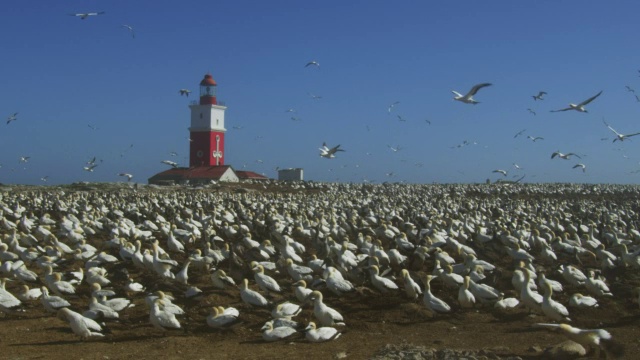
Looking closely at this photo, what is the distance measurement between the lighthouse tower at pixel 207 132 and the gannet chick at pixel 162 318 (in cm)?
5920

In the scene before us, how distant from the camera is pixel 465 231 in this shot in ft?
78.8

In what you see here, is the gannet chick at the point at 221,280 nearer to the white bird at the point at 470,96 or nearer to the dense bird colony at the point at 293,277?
the dense bird colony at the point at 293,277

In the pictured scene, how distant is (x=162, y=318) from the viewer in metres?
11.7

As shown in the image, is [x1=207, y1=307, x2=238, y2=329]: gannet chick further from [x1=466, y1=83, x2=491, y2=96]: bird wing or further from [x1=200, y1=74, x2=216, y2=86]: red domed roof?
[x1=200, y1=74, x2=216, y2=86]: red domed roof

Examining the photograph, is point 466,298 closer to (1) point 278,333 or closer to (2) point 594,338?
(1) point 278,333

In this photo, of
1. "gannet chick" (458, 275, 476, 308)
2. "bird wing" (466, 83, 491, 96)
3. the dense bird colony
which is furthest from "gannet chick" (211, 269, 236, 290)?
"bird wing" (466, 83, 491, 96)

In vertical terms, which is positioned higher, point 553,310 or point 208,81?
point 208,81

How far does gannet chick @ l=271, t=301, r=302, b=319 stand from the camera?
475 inches

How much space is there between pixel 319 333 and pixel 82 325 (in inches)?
148

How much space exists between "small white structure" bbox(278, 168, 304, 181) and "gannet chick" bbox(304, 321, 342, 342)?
65.2 meters

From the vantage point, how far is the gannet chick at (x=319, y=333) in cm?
1112

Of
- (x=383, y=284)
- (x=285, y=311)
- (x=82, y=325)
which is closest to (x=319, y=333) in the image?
(x=285, y=311)

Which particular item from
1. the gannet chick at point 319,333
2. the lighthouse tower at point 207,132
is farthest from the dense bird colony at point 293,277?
the lighthouse tower at point 207,132

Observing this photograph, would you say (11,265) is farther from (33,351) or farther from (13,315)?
(33,351)
